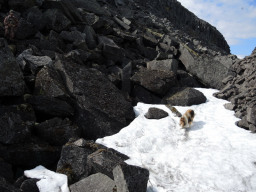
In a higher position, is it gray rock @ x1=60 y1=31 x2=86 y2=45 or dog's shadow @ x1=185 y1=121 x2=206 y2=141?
gray rock @ x1=60 y1=31 x2=86 y2=45

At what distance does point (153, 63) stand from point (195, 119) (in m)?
6.10

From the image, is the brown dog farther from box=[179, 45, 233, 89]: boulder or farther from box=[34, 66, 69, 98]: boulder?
box=[179, 45, 233, 89]: boulder

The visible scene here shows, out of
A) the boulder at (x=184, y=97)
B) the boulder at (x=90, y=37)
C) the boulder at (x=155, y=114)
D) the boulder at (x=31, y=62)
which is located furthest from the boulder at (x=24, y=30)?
the boulder at (x=184, y=97)

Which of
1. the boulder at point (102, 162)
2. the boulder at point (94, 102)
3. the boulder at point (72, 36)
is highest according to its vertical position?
the boulder at point (72, 36)

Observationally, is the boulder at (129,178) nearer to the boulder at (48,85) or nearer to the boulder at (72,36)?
the boulder at (48,85)

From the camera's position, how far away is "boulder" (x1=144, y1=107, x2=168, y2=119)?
602 inches

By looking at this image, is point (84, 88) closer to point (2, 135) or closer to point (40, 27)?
point (2, 135)

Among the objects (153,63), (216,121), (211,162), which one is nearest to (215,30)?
(153,63)

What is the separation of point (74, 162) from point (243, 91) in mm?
12395

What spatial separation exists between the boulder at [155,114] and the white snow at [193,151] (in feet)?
0.78

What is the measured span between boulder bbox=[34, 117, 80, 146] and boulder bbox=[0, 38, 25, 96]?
2.03 m

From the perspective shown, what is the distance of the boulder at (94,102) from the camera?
13516 mm

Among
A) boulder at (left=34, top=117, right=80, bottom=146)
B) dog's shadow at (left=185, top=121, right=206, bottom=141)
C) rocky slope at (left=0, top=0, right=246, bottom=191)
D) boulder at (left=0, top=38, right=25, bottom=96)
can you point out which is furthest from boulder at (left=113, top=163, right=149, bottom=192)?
boulder at (left=0, top=38, right=25, bottom=96)

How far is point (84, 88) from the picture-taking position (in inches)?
574
